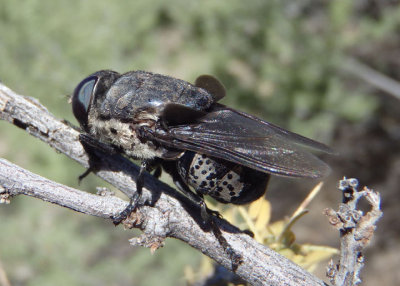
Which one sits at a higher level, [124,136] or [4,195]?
[124,136]

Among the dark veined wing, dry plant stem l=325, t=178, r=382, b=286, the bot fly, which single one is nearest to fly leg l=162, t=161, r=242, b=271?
the bot fly

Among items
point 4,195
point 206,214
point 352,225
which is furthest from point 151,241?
point 352,225

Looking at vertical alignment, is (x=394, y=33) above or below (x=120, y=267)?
above

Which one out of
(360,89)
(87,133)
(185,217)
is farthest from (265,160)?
(360,89)

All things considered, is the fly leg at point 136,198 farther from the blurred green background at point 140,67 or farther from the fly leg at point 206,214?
the blurred green background at point 140,67

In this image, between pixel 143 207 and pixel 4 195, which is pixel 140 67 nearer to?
pixel 143 207

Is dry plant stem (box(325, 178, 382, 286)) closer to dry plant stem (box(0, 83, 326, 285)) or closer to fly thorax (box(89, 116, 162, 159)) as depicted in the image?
dry plant stem (box(0, 83, 326, 285))

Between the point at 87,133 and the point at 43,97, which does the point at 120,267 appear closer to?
the point at 43,97
